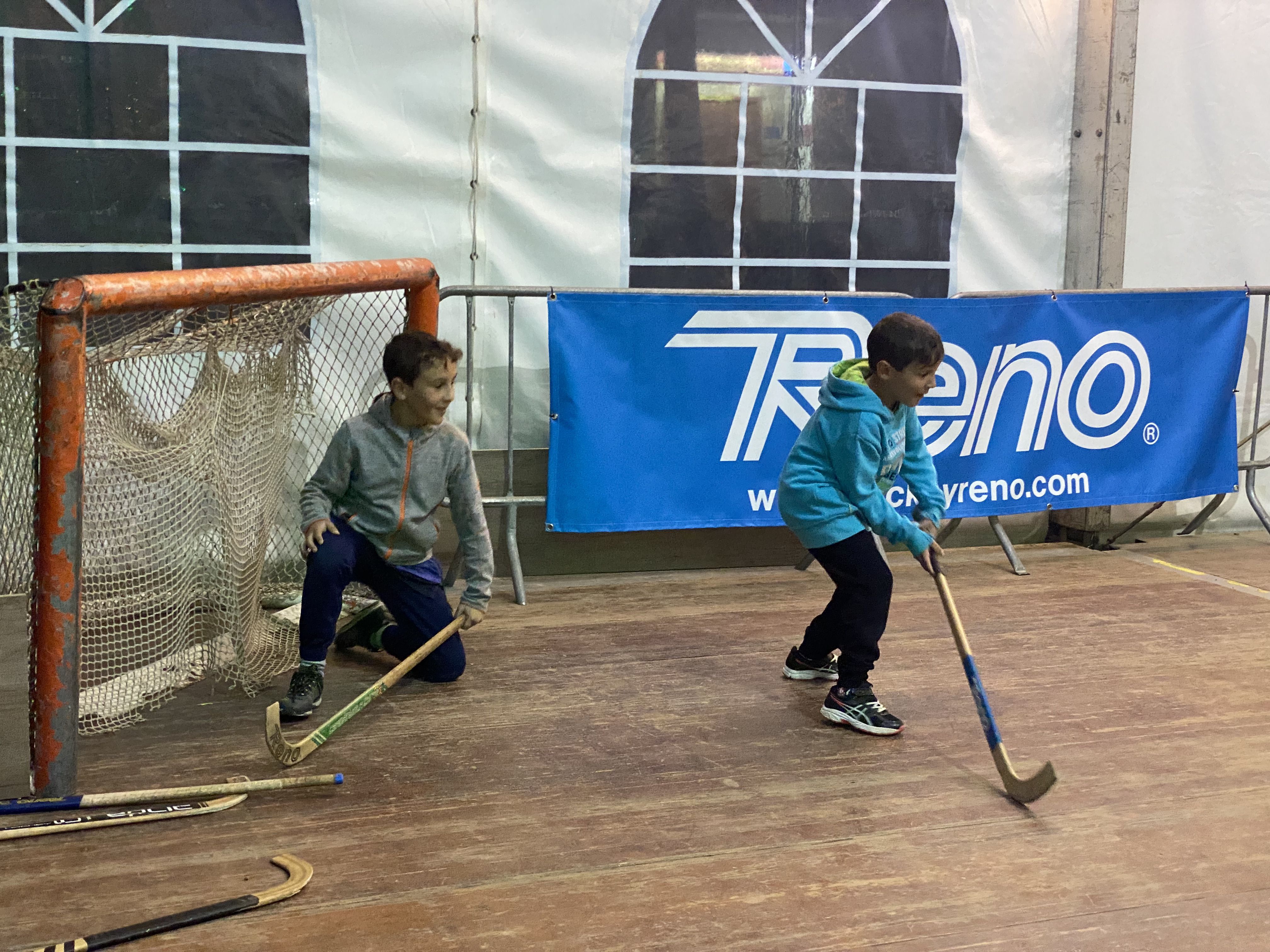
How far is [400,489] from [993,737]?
81.6 inches

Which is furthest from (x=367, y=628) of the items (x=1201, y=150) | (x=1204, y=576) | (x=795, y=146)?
(x=1201, y=150)

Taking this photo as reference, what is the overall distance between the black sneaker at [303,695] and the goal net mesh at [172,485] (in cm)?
24

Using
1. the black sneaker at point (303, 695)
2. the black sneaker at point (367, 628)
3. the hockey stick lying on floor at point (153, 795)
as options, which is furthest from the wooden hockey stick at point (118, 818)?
the black sneaker at point (367, 628)

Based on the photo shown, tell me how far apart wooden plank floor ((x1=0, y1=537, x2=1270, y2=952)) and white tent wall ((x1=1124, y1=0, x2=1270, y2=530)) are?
8.04 ft

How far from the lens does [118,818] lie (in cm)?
320

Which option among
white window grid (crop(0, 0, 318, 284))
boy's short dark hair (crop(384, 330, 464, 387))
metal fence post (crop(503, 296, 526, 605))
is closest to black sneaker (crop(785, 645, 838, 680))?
metal fence post (crop(503, 296, 526, 605))

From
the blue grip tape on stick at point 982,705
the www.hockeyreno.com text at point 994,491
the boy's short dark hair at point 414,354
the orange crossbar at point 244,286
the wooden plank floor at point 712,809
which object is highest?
the orange crossbar at point 244,286

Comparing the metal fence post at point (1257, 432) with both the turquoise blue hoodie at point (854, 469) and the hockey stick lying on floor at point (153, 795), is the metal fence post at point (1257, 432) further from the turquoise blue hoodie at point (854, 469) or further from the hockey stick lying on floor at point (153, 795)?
the hockey stick lying on floor at point (153, 795)

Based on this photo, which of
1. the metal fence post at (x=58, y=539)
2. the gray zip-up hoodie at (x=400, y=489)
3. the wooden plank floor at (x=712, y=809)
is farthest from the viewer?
the gray zip-up hoodie at (x=400, y=489)

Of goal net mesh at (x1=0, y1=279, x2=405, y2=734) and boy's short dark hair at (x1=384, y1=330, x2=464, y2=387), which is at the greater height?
boy's short dark hair at (x1=384, y1=330, x2=464, y2=387)

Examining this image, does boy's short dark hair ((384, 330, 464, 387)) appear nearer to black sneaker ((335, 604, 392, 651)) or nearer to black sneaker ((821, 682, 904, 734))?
black sneaker ((335, 604, 392, 651))

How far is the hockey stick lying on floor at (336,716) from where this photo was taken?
11.5 ft

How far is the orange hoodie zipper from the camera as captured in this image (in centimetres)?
416

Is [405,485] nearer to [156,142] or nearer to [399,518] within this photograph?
[399,518]
